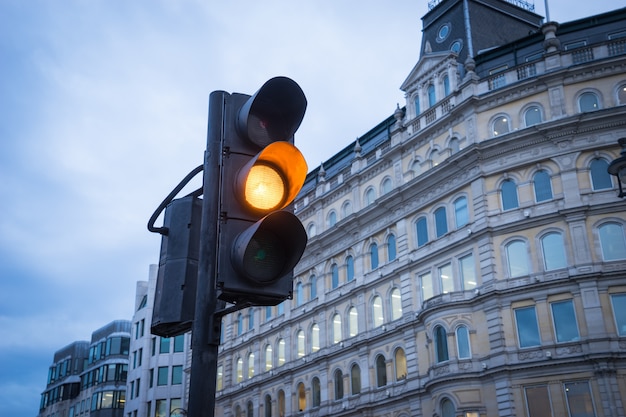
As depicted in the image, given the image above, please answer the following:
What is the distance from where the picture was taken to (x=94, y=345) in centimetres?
8894

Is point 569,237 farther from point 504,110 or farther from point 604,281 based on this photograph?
point 504,110

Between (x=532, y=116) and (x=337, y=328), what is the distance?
58.4 feet

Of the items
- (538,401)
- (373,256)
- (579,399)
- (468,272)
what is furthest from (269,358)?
(579,399)

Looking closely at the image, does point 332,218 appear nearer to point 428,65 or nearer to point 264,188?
point 428,65

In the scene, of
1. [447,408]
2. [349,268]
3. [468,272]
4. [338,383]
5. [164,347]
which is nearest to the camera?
[447,408]

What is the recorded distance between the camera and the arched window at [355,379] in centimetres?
4134

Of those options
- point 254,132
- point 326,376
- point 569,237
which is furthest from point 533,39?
point 254,132

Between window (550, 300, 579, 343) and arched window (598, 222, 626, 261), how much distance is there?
2.89m

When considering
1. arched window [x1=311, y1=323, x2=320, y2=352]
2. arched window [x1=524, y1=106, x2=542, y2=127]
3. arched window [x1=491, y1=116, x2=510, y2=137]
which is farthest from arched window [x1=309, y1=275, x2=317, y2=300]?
arched window [x1=524, y1=106, x2=542, y2=127]

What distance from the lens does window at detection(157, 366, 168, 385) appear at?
68000 mm

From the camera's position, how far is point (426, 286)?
37.7 meters

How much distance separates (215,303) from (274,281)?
333 mm

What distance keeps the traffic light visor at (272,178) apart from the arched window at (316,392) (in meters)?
41.9

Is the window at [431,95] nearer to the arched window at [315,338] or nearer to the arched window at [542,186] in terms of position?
the arched window at [542,186]
